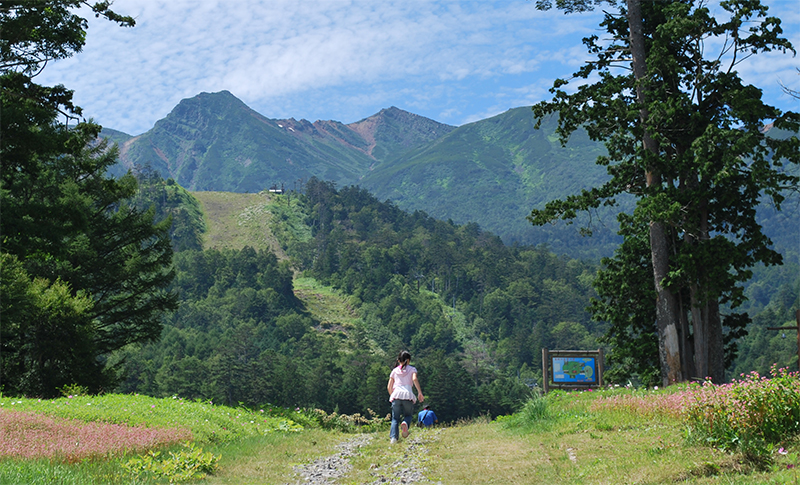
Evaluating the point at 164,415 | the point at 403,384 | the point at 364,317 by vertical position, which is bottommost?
the point at 364,317

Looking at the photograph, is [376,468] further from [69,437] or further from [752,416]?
Answer: [752,416]

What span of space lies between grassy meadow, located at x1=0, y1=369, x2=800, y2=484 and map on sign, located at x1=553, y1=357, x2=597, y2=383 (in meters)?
4.17

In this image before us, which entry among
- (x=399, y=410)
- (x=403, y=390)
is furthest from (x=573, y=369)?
(x=403, y=390)

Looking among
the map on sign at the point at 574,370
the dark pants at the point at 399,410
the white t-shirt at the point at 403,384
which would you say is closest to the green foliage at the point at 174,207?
the map on sign at the point at 574,370

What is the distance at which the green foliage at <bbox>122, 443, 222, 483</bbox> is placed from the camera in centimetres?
801

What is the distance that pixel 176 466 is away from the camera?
8234mm

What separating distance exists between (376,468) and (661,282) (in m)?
10.6

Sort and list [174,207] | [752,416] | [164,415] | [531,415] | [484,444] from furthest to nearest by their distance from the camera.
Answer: [174,207], [164,415], [531,415], [484,444], [752,416]

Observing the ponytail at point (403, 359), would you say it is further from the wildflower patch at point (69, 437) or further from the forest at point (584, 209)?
the forest at point (584, 209)

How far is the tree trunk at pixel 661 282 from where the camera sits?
17125mm

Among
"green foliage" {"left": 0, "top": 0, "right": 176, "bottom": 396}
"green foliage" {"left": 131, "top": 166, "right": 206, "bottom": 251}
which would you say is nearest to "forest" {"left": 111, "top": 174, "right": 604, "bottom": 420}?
"green foliage" {"left": 131, "top": 166, "right": 206, "bottom": 251}

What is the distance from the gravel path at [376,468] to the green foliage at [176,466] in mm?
1194

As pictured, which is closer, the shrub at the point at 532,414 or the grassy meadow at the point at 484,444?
the grassy meadow at the point at 484,444

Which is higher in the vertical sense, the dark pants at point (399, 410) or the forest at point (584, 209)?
the forest at point (584, 209)
